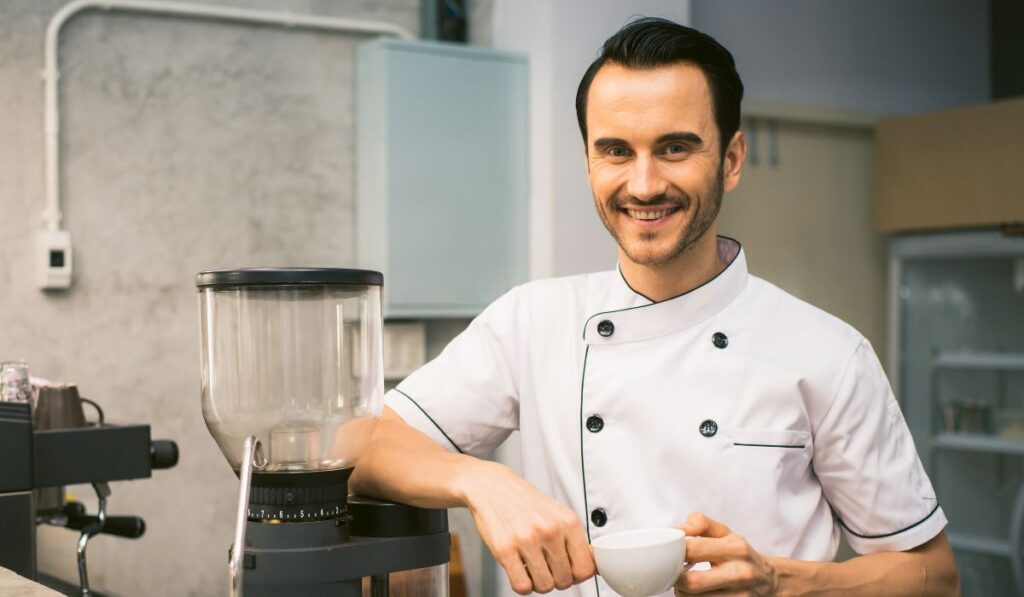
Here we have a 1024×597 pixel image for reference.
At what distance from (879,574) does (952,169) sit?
2.62 m

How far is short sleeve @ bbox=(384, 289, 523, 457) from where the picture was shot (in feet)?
5.04

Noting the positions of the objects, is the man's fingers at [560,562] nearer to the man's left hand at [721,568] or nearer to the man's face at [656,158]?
the man's left hand at [721,568]

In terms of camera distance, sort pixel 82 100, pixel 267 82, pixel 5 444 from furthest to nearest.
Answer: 1. pixel 267 82
2. pixel 82 100
3. pixel 5 444

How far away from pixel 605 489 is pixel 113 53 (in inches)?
81.2

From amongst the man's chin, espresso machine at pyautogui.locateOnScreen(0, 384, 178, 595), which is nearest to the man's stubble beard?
the man's chin

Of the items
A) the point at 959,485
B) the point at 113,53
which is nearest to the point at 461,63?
the point at 113,53

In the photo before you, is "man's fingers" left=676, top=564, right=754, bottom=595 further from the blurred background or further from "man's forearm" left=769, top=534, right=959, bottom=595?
the blurred background

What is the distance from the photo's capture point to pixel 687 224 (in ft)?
4.50

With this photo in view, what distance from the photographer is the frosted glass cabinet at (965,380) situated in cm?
370

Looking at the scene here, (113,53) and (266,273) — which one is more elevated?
(113,53)

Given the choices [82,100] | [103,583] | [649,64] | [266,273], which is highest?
[82,100]

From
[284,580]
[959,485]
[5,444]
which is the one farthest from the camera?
[959,485]

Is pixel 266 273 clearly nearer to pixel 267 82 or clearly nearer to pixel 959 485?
pixel 267 82

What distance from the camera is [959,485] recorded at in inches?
150
